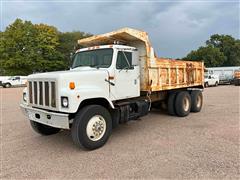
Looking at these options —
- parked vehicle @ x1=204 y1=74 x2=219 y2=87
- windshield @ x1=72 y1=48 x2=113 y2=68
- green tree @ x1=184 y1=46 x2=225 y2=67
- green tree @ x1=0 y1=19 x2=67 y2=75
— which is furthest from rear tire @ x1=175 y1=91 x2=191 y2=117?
green tree @ x1=184 y1=46 x2=225 y2=67

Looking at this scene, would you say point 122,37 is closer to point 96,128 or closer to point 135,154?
Answer: point 96,128

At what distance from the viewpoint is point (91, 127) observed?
4.76 meters

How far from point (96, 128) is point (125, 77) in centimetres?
169

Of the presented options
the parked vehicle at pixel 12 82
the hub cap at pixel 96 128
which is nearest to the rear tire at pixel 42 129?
the hub cap at pixel 96 128

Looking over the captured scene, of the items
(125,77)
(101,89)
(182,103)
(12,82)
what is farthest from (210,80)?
(12,82)

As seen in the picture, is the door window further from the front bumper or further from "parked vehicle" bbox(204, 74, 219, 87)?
"parked vehicle" bbox(204, 74, 219, 87)

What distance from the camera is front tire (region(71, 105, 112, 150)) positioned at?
4.54m

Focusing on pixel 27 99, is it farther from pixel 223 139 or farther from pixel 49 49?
pixel 49 49

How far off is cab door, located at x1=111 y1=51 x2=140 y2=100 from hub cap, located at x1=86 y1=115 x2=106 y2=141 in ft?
2.69

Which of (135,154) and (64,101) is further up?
(64,101)

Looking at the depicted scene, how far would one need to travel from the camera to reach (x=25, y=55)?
137 feet

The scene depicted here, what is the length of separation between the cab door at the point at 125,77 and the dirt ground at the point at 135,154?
3.89ft

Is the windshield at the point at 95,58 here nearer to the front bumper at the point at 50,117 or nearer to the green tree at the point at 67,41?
the front bumper at the point at 50,117

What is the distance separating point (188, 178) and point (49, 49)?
45231mm
